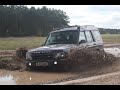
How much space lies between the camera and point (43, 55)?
12234 millimetres

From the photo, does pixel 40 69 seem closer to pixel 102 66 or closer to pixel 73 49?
pixel 73 49

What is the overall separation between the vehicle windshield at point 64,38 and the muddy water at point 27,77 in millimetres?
1675

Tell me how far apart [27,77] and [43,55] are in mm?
1211

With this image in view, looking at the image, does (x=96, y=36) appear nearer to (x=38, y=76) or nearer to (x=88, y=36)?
(x=88, y=36)

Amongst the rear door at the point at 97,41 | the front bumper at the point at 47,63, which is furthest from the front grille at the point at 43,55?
the rear door at the point at 97,41

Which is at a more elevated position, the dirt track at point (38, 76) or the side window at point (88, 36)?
the side window at point (88, 36)

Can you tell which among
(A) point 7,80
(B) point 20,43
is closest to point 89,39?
(A) point 7,80

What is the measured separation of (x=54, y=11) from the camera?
92.9 meters

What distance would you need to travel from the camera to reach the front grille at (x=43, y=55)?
476 inches

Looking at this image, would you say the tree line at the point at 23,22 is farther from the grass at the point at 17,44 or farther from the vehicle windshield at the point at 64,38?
the vehicle windshield at the point at 64,38

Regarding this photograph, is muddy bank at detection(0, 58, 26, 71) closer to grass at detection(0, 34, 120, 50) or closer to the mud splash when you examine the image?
the mud splash

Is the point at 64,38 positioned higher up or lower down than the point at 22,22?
higher up

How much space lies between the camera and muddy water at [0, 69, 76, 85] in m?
10.5
